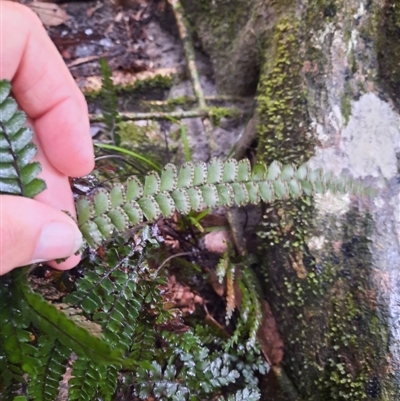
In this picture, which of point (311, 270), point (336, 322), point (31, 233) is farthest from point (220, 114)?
point (31, 233)

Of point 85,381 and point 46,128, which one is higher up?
point 46,128

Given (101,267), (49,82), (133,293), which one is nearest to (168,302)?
(133,293)

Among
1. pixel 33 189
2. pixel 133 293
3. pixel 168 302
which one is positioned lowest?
pixel 168 302

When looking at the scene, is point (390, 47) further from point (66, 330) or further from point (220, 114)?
point (66, 330)

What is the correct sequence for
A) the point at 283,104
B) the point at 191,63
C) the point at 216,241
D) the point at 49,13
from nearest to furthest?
the point at 283,104 → the point at 216,241 → the point at 191,63 → the point at 49,13

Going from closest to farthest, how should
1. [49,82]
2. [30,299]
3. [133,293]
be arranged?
[30,299] → [49,82] → [133,293]

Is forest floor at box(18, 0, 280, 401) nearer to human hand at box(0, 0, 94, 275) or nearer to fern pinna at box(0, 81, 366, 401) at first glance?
fern pinna at box(0, 81, 366, 401)

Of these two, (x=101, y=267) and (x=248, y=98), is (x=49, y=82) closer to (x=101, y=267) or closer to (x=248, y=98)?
(x=101, y=267)

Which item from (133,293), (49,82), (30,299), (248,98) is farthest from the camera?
(248,98)
